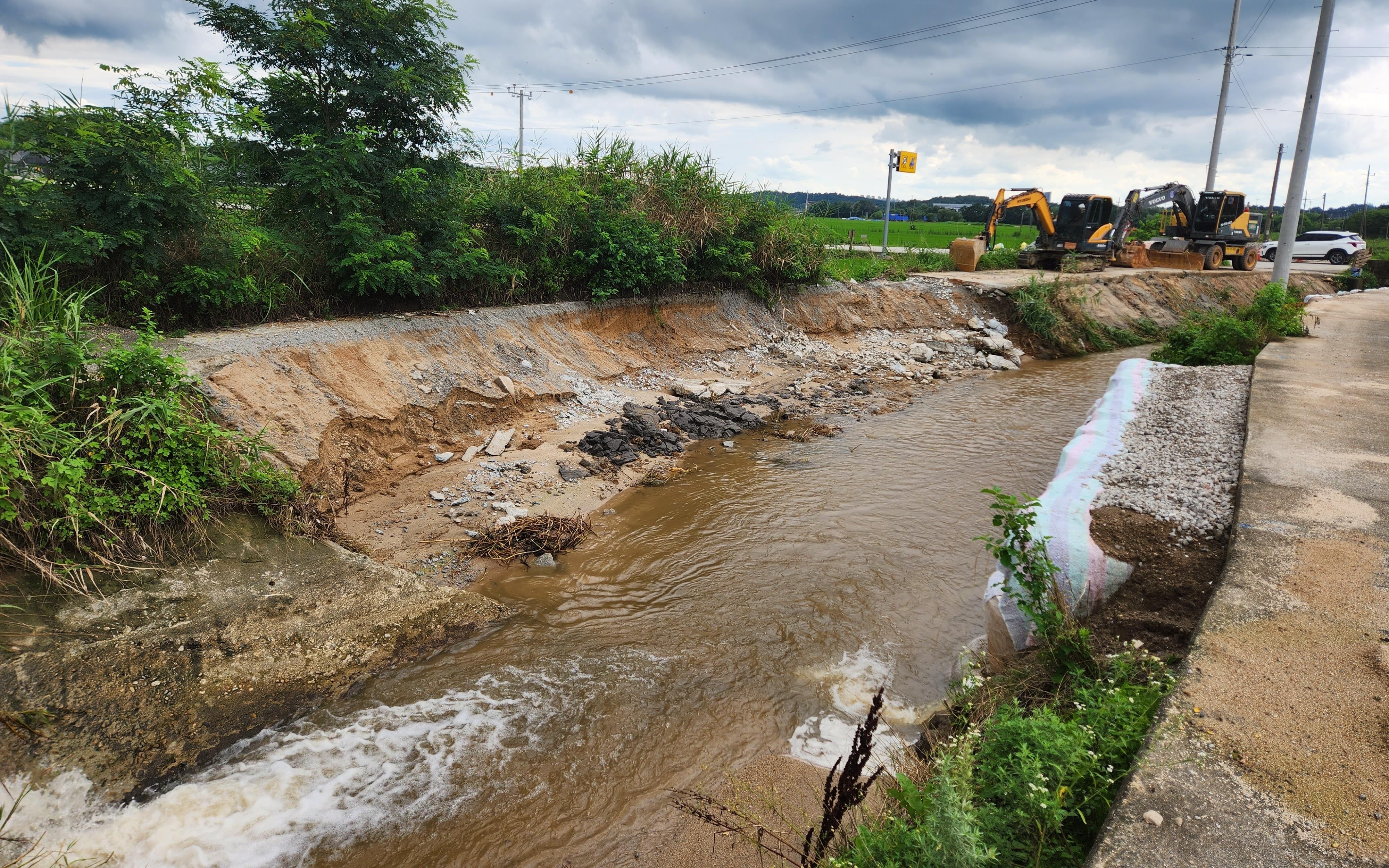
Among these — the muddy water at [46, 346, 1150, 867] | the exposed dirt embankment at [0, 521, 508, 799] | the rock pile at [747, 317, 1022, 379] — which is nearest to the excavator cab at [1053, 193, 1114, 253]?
the rock pile at [747, 317, 1022, 379]

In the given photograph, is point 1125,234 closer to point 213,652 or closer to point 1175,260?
point 1175,260

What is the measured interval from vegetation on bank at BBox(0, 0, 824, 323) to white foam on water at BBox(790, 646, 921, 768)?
6.13 metres

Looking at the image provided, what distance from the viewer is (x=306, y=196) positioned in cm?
754

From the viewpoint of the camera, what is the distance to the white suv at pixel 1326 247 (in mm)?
29953

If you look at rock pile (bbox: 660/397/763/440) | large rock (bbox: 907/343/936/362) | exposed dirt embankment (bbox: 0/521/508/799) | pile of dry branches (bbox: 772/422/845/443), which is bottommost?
exposed dirt embankment (bbox: 0/521/508/799)

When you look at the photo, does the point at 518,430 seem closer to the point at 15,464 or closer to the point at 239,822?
the point at 15,464

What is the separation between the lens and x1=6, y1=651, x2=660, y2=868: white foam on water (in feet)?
10.2

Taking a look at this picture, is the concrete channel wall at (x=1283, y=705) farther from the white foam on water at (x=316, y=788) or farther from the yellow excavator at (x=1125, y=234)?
the yellow excavator at (x=1125, y=234)

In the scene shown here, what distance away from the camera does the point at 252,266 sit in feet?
23.5

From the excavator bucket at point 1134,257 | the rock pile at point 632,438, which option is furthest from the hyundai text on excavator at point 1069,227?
the rock pile at point 632,438

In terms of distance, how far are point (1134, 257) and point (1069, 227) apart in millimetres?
4041

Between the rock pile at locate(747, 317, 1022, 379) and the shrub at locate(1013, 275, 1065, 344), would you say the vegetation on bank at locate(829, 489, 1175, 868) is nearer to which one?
the rock pile at locate(747, 317, 1022, 379)

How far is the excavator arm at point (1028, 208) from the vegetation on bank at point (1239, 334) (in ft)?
24.6

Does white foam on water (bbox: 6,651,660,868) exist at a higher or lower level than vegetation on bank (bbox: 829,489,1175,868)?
lower
